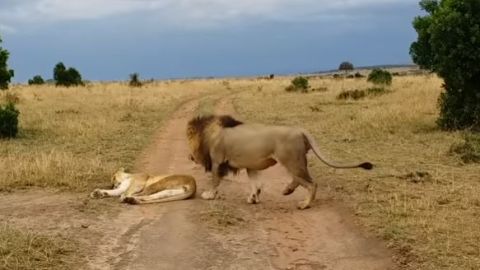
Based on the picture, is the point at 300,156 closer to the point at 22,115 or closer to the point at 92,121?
the point at 92,121

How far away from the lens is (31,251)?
616cm

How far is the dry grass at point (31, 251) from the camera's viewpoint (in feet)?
19.3

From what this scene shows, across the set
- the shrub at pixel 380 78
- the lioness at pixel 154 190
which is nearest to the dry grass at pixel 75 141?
the lioness at pixel 154 190

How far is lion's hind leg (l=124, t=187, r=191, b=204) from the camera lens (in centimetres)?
859

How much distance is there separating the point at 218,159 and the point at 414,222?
2.71m

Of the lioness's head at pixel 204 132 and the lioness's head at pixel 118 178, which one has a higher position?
the lioness's head at pixel 204 132

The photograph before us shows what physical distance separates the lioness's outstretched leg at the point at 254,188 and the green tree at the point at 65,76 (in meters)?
37.7

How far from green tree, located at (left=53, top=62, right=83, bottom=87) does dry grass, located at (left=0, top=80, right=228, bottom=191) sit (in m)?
17.8

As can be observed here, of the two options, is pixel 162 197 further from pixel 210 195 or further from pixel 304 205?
pixel 304 205

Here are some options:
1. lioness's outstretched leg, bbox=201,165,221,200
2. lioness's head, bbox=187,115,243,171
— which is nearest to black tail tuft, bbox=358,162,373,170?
lioness's head, bbox=187,115,243,171

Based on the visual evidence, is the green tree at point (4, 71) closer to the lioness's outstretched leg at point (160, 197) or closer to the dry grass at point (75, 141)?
the dry grass at point (75, 141)

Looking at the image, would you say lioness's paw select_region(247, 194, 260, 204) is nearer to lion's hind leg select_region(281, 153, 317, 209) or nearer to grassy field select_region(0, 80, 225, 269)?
lion's hind leg select_region(281, 153, 317, 209)

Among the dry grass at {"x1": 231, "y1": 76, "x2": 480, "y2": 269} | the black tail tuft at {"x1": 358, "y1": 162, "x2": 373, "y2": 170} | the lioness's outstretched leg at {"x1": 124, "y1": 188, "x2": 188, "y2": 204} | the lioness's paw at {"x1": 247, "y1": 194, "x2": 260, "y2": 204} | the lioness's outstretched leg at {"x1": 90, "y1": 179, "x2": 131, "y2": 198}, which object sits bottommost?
the dry grass at {"x1": 231, "y1": 76, "x2": 480, "y2": 269}

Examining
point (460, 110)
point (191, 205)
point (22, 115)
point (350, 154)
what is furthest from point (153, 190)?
point (22, 115)
